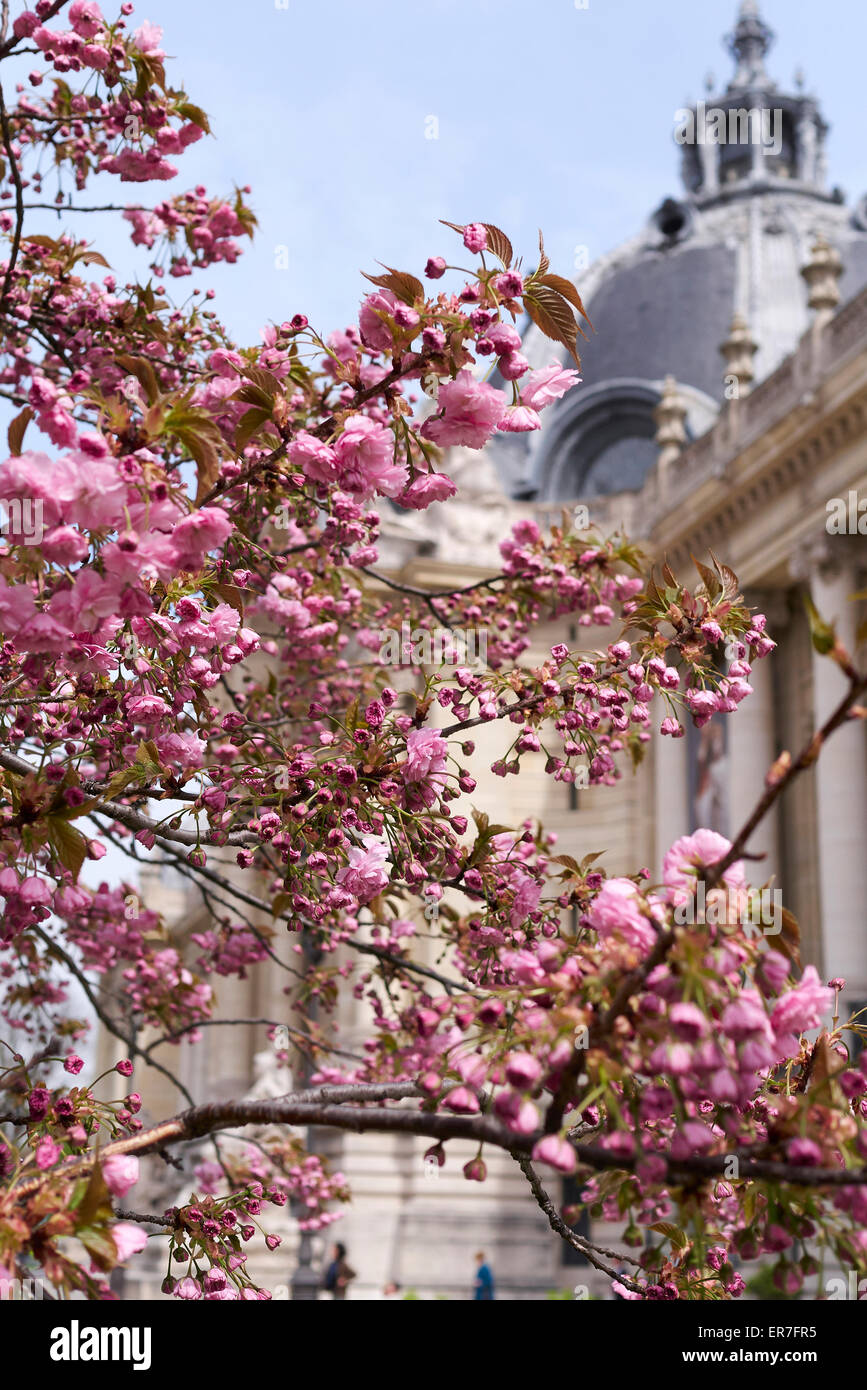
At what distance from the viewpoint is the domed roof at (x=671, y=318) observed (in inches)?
1591

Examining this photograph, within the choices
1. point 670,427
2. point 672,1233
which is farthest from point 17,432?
point 670,427

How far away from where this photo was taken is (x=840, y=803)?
24.2m

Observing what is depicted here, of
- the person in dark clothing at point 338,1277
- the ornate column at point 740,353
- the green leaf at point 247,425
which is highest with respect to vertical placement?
the ornate column at point 740,353

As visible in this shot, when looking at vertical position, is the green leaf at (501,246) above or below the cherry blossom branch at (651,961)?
above

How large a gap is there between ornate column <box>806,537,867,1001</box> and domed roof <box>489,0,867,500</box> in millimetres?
14650

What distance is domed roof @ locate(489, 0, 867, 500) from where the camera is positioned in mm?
40406

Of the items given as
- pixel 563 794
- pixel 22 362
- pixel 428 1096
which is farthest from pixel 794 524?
pixel 428 1096

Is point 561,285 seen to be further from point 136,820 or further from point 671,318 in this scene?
point 671,318

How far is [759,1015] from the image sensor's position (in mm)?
2568

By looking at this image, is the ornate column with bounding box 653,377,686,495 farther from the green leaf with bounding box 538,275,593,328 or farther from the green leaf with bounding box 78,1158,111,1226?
the green leaf with bounding box 78,1158,111,1226

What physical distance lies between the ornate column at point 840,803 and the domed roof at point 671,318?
14650 mm

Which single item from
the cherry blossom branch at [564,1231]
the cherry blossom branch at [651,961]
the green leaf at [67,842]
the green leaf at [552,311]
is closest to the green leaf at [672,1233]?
the cherry blossom branch at [564,1231]

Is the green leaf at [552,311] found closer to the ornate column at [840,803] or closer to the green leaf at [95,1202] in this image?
the green leaf at [95,1202]

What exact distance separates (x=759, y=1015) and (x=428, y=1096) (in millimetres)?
724
